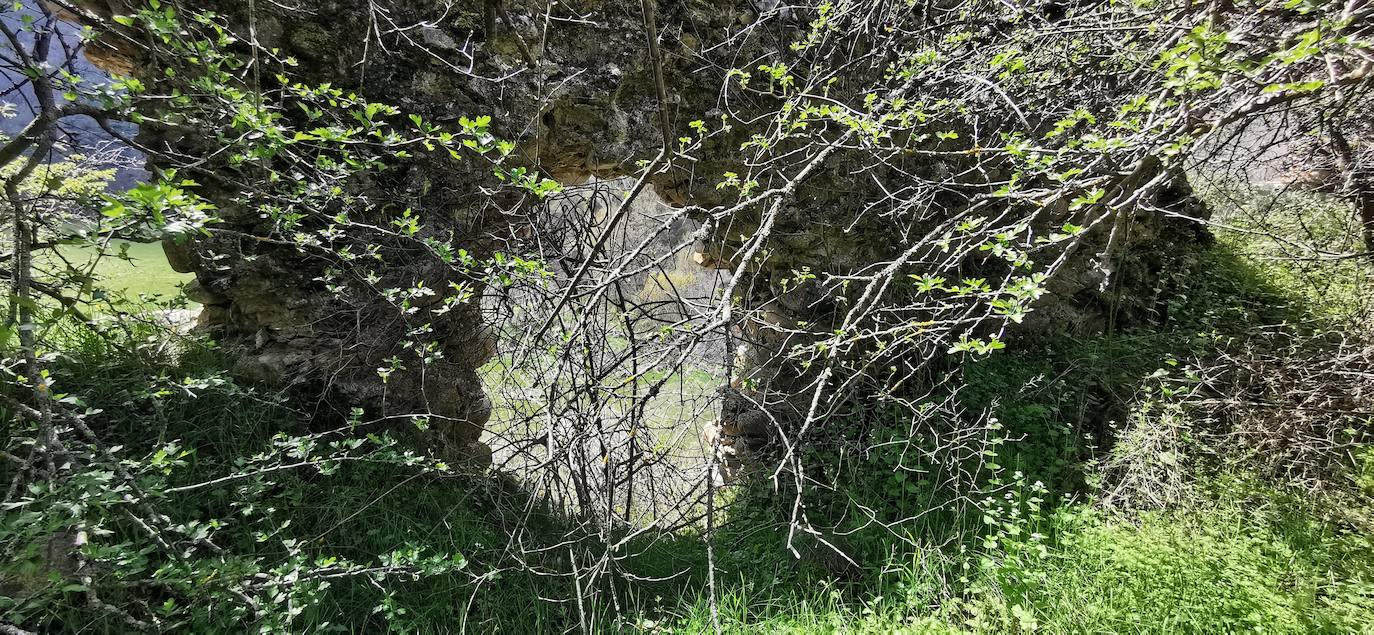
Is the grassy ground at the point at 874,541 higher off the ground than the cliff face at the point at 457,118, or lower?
lower

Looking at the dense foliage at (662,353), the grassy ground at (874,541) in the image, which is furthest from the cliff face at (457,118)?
the grassy ground at (874,541)

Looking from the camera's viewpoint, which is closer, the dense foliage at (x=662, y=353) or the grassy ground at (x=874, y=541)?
the dense foliage at (x=662, y=353)

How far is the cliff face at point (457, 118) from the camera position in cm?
241

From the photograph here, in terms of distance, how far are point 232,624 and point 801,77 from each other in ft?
11.3

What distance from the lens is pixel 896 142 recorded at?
3484 mm

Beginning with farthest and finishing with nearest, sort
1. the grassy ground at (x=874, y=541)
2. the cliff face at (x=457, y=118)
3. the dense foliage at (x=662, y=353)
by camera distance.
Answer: the cliff face at (x=457, y=118) < the grassy ground at (x=874, y=541) < the dense foliage at (x=662, y=353)

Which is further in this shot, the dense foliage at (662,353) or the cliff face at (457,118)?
the cliff face at (457,118)

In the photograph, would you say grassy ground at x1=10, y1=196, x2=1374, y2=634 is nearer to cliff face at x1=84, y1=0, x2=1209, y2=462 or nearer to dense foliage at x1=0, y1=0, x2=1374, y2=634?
dense foliage at x1=0, y1=0, x2=1374, y2=634

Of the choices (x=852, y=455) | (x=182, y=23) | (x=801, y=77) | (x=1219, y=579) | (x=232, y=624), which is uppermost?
(x=801, y=77)

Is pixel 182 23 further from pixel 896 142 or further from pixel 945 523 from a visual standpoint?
pixel 945 523

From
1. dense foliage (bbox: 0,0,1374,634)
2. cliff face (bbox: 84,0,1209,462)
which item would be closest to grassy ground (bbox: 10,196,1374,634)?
dense foliage (bbox: 0,0,1374,634)

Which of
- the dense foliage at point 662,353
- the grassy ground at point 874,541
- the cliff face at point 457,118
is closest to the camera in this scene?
the dense foliage at point 662,353

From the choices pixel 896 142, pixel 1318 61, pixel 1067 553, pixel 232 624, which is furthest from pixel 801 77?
pixel 232 624

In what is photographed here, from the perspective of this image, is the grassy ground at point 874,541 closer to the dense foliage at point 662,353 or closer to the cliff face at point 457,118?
the dense foliage at point 662,353
